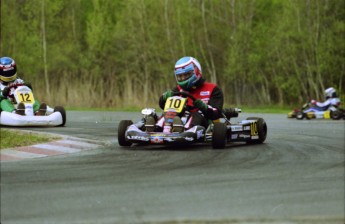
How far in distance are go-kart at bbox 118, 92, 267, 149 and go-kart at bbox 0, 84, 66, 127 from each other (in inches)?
187

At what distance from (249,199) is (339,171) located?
2362mm

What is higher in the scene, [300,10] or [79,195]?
[300,10]

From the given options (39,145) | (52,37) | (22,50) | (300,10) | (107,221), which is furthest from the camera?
(52,37)

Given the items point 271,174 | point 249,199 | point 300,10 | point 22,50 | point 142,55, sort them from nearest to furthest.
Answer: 1. point 249,199
2. point 271,174
3. point 300,10
4. point 22,50
5. point 142,55

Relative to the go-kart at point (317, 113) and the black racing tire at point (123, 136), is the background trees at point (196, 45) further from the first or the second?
the black racing tire at point (123, 136)

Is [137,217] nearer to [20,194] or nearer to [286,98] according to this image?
[20,194]

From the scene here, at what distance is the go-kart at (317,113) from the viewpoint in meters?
23.6

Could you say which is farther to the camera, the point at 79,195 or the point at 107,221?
the point at 79,195

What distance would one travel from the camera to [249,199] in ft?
21.2

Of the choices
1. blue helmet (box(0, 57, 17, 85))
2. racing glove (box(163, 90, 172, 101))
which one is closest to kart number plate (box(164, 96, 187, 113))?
racing glove (box(163, 90, 172, 101))

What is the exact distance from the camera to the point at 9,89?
653 inches

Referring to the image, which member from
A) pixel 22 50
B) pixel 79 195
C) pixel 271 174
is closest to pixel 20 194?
pixel 79 195

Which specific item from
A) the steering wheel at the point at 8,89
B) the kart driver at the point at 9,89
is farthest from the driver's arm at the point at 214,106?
the steering wheel at the point at 8,89

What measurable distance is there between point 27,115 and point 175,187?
952 cm
